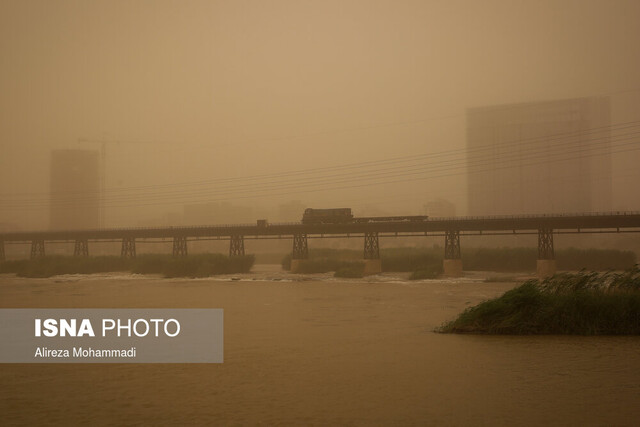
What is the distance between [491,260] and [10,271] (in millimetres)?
62358

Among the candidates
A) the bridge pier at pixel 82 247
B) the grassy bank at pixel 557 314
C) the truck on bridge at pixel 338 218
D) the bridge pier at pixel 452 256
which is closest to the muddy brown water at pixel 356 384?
the grassy bank at pixel 557 314

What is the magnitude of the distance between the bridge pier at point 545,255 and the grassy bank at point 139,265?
115ft

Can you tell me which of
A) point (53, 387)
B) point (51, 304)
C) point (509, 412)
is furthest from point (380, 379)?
point (51, 304)

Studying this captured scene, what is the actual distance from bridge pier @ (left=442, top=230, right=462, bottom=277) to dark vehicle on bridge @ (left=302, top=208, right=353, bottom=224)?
543 inches

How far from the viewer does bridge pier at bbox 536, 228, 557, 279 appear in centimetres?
7075

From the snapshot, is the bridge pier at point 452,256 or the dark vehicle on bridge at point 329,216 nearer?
the bridge pier at point 452,256

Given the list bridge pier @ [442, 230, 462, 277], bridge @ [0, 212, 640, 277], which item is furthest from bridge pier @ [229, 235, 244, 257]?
bridge pier @ [442, 230, 462, 277]

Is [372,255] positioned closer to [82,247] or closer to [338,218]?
[338,218]

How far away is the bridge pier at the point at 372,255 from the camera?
3083 inches

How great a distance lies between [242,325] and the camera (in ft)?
82.0

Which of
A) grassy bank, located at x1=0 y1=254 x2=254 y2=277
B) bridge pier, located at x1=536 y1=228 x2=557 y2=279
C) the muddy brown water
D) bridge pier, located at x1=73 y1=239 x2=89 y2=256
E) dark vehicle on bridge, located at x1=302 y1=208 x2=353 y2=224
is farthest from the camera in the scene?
bridge pier, located at x1=73 y1=239 x2=89 y2=256

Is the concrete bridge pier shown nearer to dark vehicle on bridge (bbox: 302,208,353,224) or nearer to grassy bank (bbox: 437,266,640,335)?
dark vehicle on bridge (bbox: 302,208,353,224)

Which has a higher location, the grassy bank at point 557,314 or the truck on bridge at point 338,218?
the truck on bridge at point 338,218

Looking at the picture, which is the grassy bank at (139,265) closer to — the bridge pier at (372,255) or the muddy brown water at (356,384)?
the bridge pier at (372,255)
